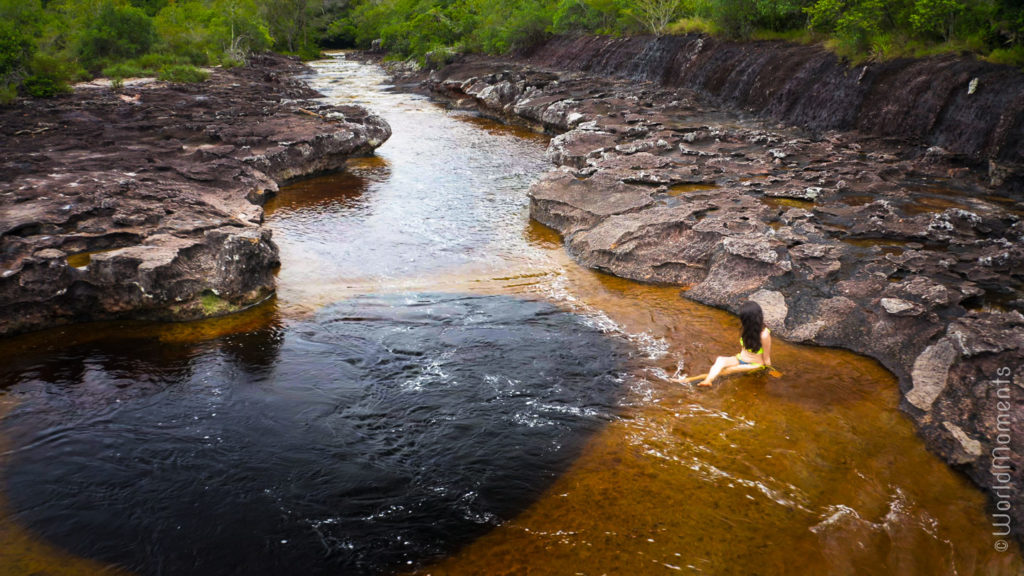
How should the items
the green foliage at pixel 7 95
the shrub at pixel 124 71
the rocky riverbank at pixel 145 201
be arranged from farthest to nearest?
the shrub at pixel 124 71 < the green foliage at pixel 7 95 < the rocky riverbank at pixel 145 201

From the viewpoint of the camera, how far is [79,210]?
8.52 m

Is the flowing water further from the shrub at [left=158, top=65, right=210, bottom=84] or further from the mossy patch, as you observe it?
the shrub at [left=158, top=65, right=210, bottom=84]

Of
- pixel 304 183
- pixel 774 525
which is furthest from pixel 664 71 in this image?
pixel 774 525

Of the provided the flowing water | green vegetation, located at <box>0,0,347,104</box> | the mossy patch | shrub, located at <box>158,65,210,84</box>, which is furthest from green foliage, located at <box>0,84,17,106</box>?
the mossy patch

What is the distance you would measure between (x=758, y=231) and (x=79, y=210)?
975cm

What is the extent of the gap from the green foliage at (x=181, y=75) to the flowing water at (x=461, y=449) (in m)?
22.6

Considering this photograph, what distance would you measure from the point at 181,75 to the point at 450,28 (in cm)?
2015

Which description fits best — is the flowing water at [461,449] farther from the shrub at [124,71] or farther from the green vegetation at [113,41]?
the shrub at [124,71]

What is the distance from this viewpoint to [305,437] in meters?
5.34

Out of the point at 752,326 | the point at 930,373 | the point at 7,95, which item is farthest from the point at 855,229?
the point at 7,95

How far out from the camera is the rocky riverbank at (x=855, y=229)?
5.35 metres

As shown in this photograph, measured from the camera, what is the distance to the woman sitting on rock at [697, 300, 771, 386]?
19.4 ft

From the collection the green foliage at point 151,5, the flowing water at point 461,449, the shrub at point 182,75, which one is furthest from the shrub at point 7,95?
the green foliage at point 151,5

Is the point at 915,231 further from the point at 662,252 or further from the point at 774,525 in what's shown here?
the point at 774,525
